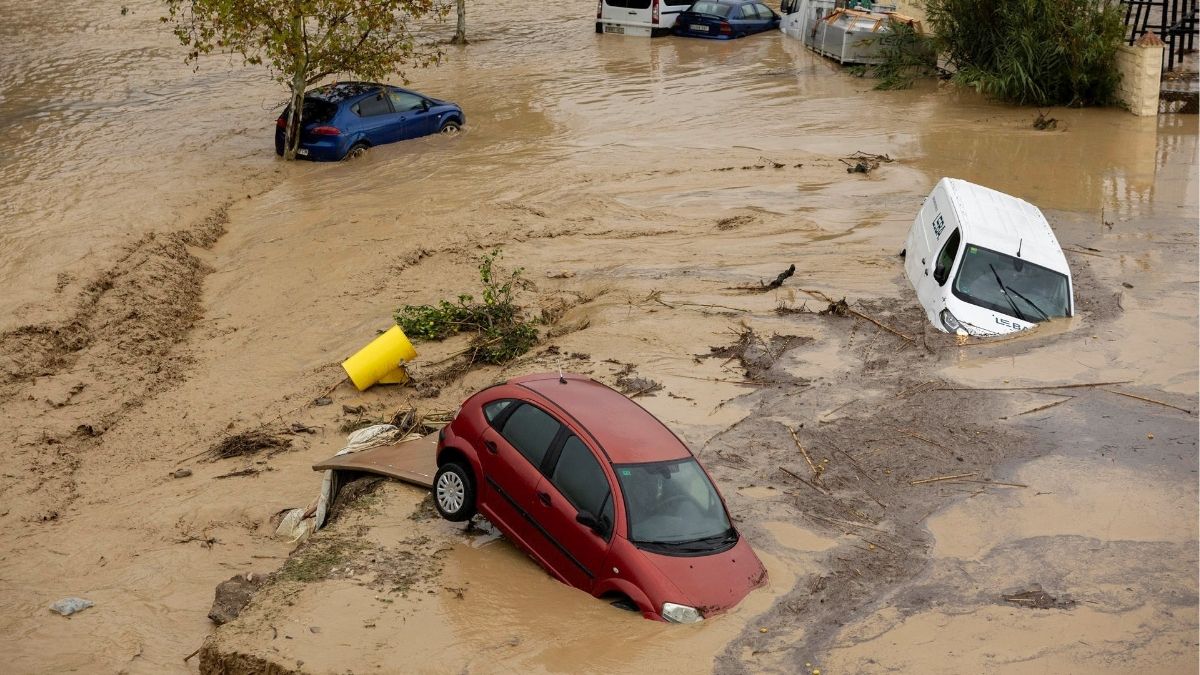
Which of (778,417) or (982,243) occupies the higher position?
(982,243)

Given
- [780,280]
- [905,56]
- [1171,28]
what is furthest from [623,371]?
[1171,28]

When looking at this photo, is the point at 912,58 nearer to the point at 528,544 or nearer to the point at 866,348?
the point at 866,348

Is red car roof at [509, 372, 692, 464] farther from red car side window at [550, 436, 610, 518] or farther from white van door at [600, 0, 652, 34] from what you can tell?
white van door at [600, 0, 652, 34]

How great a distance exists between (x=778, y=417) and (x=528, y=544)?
3642 millimetres

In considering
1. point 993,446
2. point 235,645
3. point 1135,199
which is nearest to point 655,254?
point 993,446

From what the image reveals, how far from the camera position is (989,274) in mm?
13344

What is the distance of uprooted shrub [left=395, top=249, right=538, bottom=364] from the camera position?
13.5m

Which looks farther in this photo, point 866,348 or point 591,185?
point 591,185

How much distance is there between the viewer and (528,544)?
8539mm

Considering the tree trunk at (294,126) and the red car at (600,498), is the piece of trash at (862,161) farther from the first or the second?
the red car at (600,498)

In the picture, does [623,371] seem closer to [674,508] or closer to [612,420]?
[612,420]

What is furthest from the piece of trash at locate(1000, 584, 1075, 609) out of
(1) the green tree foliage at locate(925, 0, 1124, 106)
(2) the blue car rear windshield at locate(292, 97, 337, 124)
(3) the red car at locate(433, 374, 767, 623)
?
(1) the green tree foliage at locate(925, 0, 1124, 106)

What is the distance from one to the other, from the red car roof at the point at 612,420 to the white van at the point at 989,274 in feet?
17.7

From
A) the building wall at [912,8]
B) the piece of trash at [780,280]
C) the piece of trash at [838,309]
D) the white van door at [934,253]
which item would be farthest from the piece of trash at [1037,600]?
the building wall at [912,8]
